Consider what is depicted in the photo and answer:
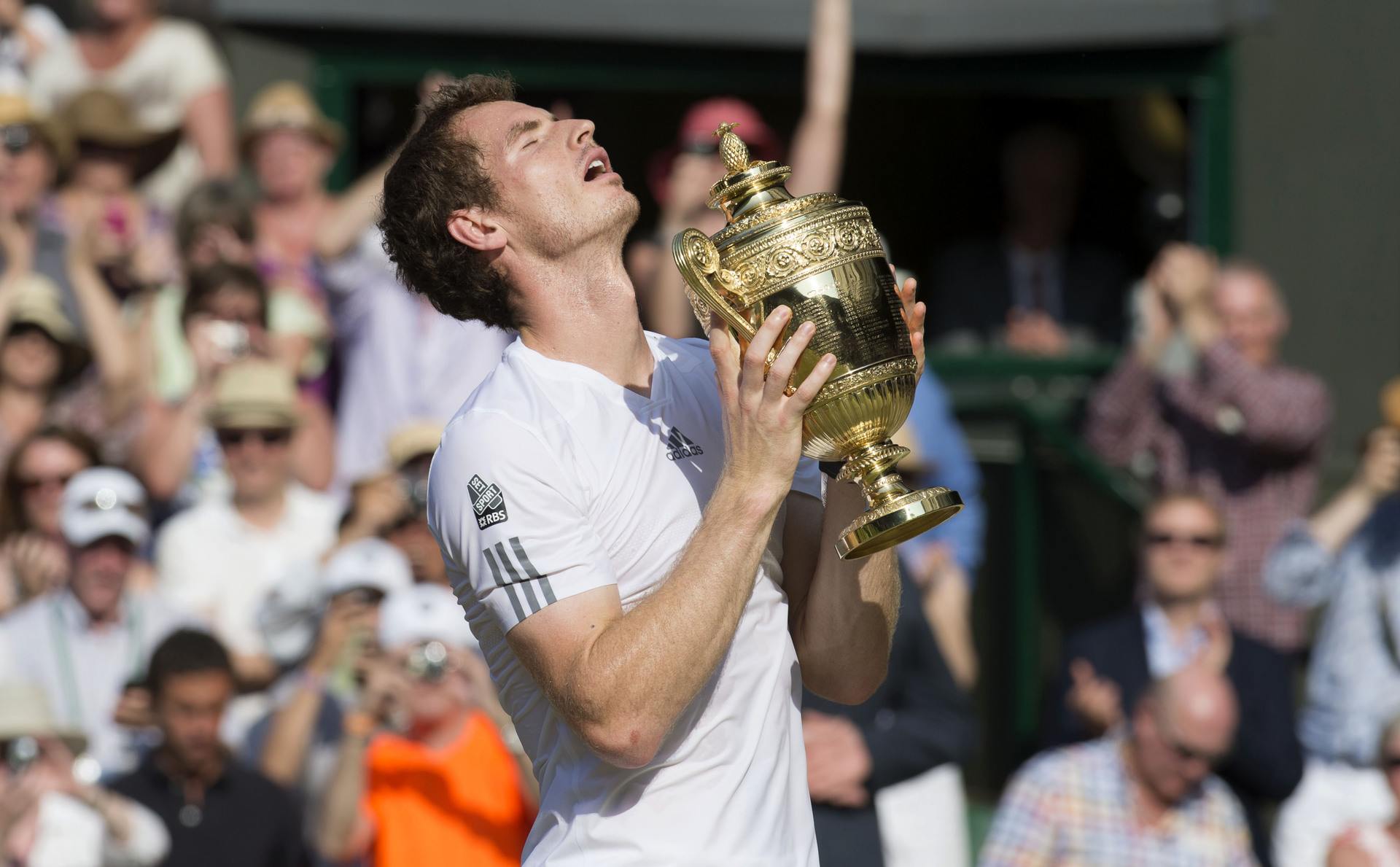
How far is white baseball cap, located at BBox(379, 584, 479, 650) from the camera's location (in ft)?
17.9

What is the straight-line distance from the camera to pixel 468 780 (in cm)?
529

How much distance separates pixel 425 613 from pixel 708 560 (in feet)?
9.59

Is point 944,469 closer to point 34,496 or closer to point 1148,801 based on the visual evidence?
point 1148,801

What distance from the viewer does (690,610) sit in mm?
2662

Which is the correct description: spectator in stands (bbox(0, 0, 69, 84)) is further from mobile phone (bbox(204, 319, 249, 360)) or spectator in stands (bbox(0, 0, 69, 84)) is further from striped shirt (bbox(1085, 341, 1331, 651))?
striped shirt (bbox(1085, 341, 1331, 651))

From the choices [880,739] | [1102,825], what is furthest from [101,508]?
[1102,825]

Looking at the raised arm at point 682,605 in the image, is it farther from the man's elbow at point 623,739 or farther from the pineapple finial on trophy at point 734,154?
Result: the pineapple finial on trophy at point 734,154

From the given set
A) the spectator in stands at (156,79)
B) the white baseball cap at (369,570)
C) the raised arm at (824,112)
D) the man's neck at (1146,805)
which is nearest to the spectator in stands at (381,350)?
the spectator in stands at (156,79)

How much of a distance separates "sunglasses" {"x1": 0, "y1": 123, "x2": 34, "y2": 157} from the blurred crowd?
0.01m

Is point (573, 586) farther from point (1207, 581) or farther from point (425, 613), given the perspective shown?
point (1207, 581)

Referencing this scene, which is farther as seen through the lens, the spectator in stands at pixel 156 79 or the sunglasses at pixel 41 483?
the spectator in stands at pixel 156 79

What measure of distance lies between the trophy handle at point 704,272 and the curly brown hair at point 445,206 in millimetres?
377

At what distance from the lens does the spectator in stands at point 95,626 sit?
5.98 metres

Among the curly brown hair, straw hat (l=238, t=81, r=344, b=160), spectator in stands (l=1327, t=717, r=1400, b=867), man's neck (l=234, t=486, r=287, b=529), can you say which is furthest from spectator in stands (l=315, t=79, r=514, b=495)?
the curly brown hair
